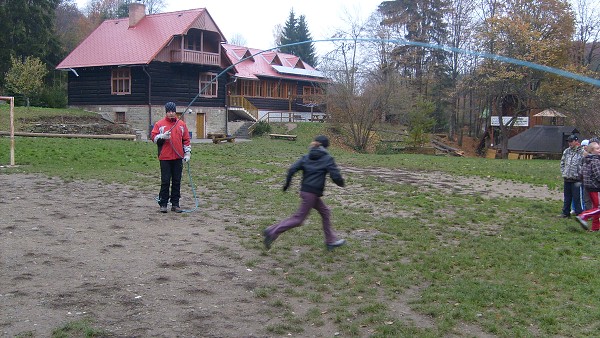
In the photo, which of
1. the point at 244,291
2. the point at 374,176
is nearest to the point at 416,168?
the point at 374,176

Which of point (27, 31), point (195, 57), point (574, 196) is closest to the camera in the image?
point (574, 196)

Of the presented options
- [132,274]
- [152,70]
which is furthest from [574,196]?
[152,70]

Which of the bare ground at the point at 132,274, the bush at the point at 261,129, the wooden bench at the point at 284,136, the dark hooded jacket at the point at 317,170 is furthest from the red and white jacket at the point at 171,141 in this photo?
Answer: the bush at the point at 261,129

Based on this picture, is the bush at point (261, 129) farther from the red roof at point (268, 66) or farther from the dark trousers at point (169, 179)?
the dark trousers at point (169, 179)

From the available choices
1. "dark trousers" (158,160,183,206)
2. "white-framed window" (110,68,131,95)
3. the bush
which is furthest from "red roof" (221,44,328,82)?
"dark trousers" (158,160,183,206)

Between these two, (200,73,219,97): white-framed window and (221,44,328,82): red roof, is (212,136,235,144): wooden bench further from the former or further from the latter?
(221,44,328,82): red roof

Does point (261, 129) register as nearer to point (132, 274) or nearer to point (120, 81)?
point (120, 81)

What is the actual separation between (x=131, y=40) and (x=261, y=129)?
1151 centimetres

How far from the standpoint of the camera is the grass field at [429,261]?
5.93 metres

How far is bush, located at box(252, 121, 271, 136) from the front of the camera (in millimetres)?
44750

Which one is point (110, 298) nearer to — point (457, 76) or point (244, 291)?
point (244, 291)

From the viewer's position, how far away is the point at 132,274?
23.2 ft

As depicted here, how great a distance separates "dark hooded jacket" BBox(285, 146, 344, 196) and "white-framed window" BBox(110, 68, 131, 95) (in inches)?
1325

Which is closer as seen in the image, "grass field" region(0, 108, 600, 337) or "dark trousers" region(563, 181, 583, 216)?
"grass field" region(0, 108, 600, 337)
